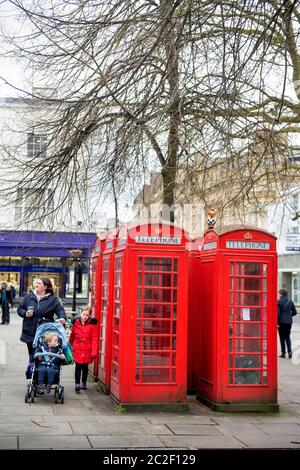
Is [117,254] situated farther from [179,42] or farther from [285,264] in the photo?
[285,264]

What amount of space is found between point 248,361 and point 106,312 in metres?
2.46

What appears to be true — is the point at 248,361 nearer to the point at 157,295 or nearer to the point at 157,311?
the point at 157,311

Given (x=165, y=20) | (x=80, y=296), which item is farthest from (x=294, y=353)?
(x=80, y=296)

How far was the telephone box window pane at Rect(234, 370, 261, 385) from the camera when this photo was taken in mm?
7823

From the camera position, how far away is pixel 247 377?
309 inches

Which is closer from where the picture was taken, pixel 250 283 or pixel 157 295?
pixel 157 295

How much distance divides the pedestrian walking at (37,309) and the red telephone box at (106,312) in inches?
28.5

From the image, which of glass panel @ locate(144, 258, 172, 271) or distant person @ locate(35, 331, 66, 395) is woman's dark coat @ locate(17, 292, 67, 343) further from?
glass panel @ locate(144, 258, 172, 271)

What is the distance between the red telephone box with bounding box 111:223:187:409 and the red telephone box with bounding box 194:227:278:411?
0.47 m

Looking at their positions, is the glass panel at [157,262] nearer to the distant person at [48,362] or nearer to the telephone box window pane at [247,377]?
the telephone box window pane at [247,377]

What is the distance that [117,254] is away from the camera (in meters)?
8.48

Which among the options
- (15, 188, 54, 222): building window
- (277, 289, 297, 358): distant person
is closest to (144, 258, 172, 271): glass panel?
(15, 188, 54, 222): building window

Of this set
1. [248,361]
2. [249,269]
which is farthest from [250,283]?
[248,361]

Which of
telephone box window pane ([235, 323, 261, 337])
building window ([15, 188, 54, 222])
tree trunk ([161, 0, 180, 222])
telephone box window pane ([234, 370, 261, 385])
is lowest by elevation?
telephone box window pane ([234, 370, 261, 385])
